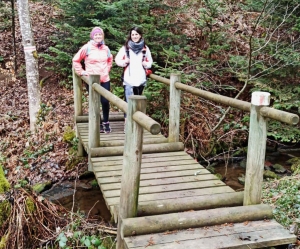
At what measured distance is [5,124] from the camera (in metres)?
9.60

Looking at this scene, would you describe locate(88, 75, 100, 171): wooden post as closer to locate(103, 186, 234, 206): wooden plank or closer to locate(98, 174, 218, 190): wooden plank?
locate(98, 174, 218, 190): wooden plank

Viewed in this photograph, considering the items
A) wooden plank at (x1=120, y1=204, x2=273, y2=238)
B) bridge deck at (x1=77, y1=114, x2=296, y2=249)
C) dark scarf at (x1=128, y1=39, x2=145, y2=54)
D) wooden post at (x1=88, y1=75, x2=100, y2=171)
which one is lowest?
bridge deck at (x1=77, y1=114, x2=296, y2=249)

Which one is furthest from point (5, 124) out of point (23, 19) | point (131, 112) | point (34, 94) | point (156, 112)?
point (131, 112)

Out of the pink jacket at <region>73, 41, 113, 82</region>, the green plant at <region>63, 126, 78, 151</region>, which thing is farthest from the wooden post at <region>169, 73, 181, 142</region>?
the green plant at <region>63, 126, 78, 151</region>

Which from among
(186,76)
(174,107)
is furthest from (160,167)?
(186,76)

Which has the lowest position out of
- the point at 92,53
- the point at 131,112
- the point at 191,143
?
the point at 191,143

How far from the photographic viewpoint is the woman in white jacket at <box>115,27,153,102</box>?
6.43m

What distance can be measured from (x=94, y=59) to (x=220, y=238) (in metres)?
4.46

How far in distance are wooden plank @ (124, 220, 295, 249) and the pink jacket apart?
4.05 metres

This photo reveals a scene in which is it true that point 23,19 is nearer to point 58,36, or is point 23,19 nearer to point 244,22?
point 58,36

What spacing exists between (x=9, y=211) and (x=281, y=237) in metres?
3.42

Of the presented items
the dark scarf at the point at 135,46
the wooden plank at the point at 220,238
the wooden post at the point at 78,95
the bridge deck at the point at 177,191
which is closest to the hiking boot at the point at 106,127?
the bridge deck at the point at 177,191

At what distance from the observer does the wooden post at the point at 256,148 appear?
11.8ft

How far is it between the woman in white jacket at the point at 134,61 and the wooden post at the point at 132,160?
3.22 m
